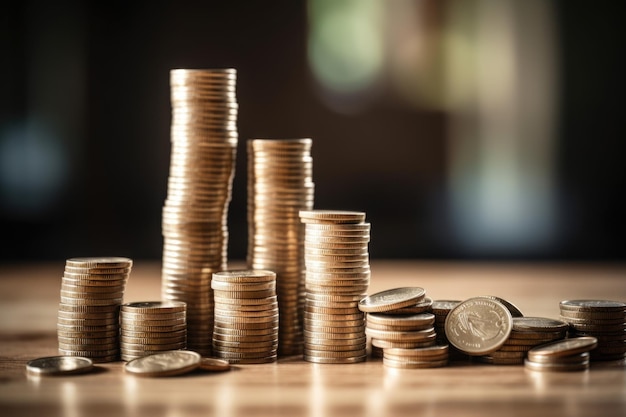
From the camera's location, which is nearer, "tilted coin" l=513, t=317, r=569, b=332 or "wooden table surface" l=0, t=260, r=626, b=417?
"wooden table surface" l=0, t=260, r=626, b=417

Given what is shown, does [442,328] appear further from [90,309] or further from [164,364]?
[90,309]

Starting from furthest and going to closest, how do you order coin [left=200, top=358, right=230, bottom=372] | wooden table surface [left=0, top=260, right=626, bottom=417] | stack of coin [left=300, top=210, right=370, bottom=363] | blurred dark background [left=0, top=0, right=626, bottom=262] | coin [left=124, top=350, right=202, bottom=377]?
blurred dark background [left=0, top=0, right=626, bottom=262] < stack of coin [left=300, top=210, right=370, bottom=363] < coin [left=200, top=358, right=230, bottom=372] < coin [left=124, top=350, right=202, bottom=377] < wooden table surface [left=0, top=260, right=626, bottom=417]

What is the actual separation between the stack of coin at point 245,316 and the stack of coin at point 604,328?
1.32 metres

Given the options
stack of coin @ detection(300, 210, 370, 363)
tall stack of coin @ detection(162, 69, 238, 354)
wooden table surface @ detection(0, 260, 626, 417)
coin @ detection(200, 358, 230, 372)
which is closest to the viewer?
wooden table surface @ detection(0, 260, 626, 417)

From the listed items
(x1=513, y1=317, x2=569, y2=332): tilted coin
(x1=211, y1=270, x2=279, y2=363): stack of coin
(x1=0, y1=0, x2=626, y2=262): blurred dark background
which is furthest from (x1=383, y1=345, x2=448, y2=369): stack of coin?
(x1=0, y1=0, x2=626, y2=262): blurred dark background

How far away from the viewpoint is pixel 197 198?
4.02 meters

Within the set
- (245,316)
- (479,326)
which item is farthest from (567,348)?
(245,316)

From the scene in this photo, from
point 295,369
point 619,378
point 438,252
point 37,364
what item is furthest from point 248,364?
point 438,252

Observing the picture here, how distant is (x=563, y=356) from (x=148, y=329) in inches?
66.6

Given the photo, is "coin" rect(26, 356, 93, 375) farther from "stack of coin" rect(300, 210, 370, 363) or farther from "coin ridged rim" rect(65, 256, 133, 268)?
"stack of coin" rect(300, 210, 370, 363)

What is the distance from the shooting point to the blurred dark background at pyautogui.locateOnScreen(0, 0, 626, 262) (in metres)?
8.92

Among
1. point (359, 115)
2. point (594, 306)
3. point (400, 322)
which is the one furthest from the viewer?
point (359, 115)

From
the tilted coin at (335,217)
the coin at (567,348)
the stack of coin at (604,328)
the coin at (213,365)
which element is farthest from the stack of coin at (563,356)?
the coin at (213,365)

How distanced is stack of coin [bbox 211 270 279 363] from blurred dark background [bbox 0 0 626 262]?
519 centimetres
